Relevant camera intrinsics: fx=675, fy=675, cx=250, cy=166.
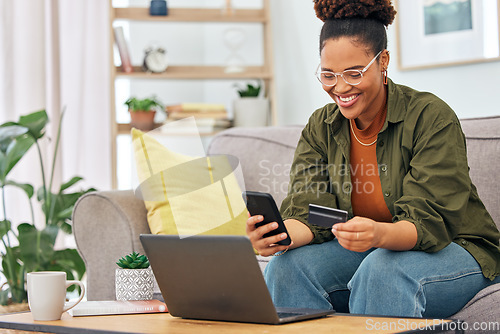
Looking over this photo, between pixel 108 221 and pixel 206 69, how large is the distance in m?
1.51

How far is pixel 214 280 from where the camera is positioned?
1086mm

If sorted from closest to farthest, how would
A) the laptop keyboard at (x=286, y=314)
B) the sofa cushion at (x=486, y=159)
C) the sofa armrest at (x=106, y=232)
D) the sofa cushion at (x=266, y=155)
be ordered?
the laptop keyboard at (x=286, y=314) < the sofa cushion at (x=486, y=159) < the sofa armrest at (x=106, y=232) < the sofa cushion at (x=266, y=155)

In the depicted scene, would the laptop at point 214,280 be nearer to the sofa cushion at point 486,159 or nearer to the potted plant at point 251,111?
the sofa cushion at point 486,159

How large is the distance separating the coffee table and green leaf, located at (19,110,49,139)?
1.36 meters

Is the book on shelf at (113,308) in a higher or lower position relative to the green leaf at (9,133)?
lower

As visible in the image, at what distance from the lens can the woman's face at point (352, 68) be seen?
4.77 feet

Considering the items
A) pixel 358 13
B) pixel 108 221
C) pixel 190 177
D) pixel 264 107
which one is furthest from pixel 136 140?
pixel 264 107

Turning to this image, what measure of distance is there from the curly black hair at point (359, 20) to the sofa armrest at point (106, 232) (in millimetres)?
757

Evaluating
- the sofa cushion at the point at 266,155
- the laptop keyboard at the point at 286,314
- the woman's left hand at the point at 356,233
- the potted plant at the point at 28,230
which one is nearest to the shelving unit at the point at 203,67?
the potted plant at the point at 28,230

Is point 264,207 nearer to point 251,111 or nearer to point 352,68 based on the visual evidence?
point 352,68

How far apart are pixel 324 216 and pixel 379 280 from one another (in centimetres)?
22

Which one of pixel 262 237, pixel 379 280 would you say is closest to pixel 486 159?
pixel 379 280

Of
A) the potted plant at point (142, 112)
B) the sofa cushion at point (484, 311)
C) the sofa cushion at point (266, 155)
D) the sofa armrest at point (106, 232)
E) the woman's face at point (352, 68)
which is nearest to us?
the sofa cushion at point (484, 311)
